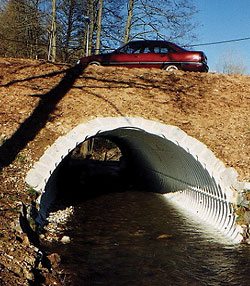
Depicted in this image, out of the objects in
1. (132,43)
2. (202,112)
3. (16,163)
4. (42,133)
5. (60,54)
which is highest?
(60,54)

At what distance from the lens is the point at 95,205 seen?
44.1 ft

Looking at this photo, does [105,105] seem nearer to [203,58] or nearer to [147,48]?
[147,48]

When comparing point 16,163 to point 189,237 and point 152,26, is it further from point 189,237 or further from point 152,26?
point 152,26

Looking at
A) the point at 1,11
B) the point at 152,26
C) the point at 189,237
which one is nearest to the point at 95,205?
the point at 189,237

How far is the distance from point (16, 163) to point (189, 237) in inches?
212

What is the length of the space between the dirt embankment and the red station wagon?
710 millimetres

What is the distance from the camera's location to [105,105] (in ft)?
41.5

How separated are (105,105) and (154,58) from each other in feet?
16.2

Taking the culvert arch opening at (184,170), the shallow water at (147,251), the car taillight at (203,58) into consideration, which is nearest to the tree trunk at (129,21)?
the car taillight at (203,58)

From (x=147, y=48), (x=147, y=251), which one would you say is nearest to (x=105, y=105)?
(x=147, y=48)

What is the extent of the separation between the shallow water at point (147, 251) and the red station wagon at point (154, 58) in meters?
7.10

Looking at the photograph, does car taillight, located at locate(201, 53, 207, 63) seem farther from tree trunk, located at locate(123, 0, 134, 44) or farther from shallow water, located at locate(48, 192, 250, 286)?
tree trunk, located at locate(123, 0, 134, 44)

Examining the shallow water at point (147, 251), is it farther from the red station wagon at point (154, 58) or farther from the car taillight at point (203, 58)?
the car taillight at point (203, 58)

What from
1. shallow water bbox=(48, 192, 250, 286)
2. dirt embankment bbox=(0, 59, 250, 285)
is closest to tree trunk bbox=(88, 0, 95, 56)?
dirt embankment bbox=(0, 59, 250, 285)
